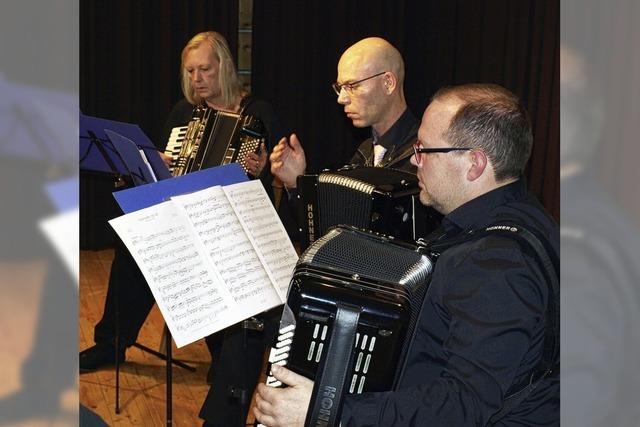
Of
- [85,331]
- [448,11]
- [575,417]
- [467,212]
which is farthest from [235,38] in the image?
[575,417]

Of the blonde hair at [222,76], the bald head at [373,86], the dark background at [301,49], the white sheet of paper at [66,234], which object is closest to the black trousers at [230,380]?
the bald head at [373,86]

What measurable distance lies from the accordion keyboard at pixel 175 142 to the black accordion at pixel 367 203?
55.3 inches

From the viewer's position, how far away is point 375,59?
378 cm

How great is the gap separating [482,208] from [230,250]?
0.83 m

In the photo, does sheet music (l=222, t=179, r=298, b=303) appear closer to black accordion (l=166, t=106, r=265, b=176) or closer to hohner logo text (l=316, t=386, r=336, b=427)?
hohner logo text (l=316, t=386, r=336, b=427)

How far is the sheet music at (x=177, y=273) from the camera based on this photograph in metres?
2.41

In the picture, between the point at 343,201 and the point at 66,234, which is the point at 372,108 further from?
the point at 66,234

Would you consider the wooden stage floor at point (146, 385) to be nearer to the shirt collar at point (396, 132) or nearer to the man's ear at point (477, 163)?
the shirt collar at point (396, 132)

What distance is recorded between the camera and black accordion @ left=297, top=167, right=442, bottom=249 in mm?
3027

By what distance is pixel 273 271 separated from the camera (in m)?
2.63

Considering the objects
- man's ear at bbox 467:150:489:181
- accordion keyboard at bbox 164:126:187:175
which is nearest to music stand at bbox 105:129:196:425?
accordion keyboard at bbox 164:126:187:175

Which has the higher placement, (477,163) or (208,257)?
(477,163)

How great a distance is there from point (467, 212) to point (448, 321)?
268mm

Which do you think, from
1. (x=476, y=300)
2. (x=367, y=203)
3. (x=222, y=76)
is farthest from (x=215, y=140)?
(x=476, y=300)
